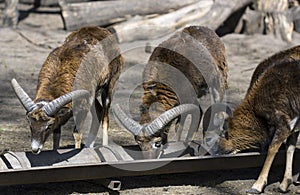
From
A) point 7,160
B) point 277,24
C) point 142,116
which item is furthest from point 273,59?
point 277,24

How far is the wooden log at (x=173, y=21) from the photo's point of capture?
1394cm

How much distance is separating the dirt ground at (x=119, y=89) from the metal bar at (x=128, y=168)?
0.29m

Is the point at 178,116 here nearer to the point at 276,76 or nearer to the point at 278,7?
the point at 276,76

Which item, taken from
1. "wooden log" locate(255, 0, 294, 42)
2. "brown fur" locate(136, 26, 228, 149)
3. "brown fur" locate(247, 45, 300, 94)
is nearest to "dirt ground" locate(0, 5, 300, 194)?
"wooden log" locate(255, 0, 294, 42)

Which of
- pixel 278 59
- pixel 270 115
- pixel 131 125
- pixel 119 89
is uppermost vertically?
pixel 278 59

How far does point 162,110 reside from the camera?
278 inches

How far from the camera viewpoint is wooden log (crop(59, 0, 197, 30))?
1430 centimetres

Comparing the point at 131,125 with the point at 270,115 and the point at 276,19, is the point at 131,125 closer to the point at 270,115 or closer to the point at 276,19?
the point at 270,115

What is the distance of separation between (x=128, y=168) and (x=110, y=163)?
0.22 meters

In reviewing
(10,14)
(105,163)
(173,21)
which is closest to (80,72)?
(105,163)

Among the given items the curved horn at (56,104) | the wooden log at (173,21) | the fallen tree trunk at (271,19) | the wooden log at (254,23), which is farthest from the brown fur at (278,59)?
the wooden log at (254,23)

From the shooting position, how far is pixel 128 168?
628 centimetres

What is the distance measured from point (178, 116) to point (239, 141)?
70 centimetres

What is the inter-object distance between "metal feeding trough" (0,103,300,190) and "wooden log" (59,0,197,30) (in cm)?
735
